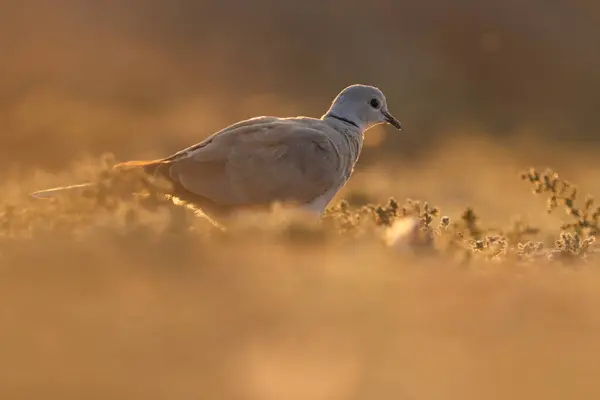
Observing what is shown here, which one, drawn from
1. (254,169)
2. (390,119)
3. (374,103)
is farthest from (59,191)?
(390,119)

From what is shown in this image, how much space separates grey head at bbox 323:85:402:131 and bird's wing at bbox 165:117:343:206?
74 cm

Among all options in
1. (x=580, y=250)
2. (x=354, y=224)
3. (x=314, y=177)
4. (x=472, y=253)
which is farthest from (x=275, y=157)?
(x=580, y=250)

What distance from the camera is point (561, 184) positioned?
17.5 ft

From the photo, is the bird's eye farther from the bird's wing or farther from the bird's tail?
the bird's tail

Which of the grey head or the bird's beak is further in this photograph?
the bird's beak

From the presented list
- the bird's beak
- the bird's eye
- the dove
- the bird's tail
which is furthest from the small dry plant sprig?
the bird's tail

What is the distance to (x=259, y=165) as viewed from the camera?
4.57m

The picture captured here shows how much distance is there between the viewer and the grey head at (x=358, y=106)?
5539 mm

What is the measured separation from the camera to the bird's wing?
4516 mm

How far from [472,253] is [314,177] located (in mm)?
1135

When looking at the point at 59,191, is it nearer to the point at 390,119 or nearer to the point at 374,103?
the point at 374,103

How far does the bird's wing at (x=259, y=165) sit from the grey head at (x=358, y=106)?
74 cm

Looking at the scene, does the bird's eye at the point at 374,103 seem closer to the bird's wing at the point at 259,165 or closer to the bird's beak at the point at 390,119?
the bird's beak at the point at 390,119

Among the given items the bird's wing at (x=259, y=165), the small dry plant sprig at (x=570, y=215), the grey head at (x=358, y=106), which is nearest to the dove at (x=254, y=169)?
the bird's wing at (x=259, y=165)
